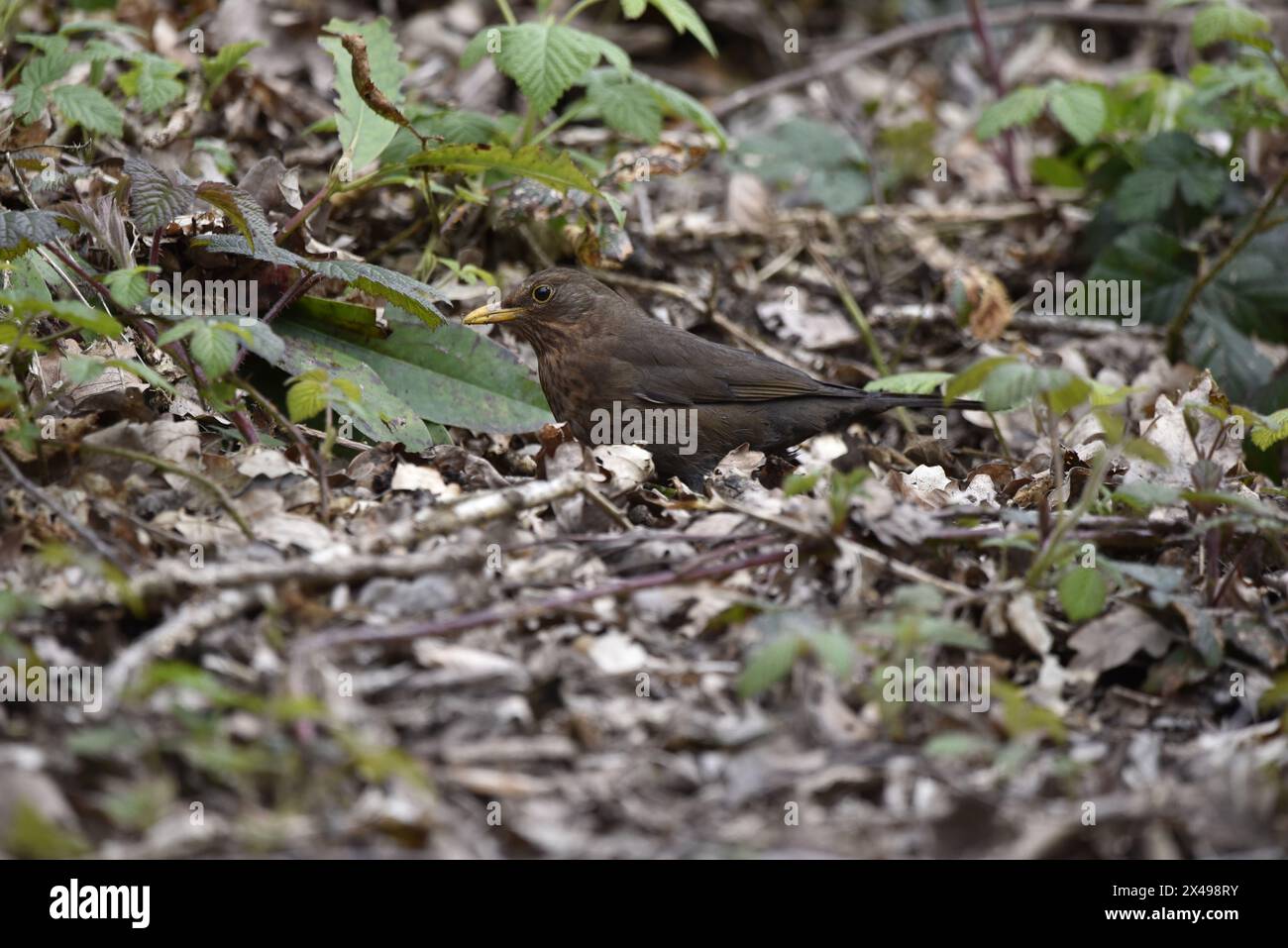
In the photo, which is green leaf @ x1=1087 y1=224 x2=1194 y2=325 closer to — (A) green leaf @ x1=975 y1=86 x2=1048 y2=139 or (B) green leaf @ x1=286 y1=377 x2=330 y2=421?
(A) green leaf @ x1=975 y1=86 x2=1048 y2=139

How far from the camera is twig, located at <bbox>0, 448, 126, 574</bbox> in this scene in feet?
11.6

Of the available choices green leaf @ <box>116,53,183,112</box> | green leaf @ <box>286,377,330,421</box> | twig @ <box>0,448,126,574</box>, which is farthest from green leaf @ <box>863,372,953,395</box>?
twig @ <box>0,448,126,574</box>

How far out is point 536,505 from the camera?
13.4 feet

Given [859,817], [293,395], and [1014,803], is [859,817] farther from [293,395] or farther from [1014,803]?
[293,395]

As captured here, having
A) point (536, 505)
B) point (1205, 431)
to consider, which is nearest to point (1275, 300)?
point (1205, 431)

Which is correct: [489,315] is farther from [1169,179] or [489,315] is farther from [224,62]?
[1169,179]

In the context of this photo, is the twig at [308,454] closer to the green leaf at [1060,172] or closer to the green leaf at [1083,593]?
the green leaf at [1083,593]

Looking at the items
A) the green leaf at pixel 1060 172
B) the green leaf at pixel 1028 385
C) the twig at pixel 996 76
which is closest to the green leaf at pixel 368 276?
the green leaf at pixel 1028 385

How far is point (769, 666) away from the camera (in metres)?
3.03

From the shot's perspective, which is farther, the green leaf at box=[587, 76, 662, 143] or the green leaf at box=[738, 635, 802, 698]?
the green leaf at box=[587, 76, 662, 143]

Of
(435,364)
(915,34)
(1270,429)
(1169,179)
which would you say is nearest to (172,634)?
(435,364)

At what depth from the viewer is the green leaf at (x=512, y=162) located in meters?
5.11

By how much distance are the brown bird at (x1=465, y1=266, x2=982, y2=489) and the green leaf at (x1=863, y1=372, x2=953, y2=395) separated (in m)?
0.04

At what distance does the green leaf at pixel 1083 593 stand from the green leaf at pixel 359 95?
10.1 feet
